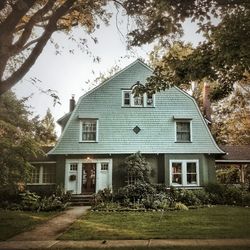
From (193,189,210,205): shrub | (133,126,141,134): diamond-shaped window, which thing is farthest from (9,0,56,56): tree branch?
(193,189,210,205): shrub

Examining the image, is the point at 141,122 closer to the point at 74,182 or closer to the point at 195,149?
the point at 195,149

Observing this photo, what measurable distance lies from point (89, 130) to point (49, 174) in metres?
4.65

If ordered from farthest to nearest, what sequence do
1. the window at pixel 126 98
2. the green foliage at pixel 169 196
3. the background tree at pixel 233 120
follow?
the background tree at pixel 233 120 → the window at pixel 126 98 → the green foliage at pixel 169 196

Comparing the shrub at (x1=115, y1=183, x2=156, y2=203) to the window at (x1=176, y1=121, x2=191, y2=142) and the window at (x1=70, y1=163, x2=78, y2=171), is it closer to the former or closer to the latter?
the window at (x1=70, y1=163, x2=78, y2=171)

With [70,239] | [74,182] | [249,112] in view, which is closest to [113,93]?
[74,182]

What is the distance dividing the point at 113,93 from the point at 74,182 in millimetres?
7106

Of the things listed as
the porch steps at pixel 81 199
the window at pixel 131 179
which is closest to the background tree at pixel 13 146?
the porch steps at pixel 81 199

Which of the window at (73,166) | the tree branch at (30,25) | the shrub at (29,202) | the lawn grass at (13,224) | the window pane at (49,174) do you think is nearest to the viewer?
the tree branch at (30,25)

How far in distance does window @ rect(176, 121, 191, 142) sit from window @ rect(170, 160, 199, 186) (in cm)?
164

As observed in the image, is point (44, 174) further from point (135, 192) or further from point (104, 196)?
point (135, 192)

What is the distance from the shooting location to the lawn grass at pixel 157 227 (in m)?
10.9

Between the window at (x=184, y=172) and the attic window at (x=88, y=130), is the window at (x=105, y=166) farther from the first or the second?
the window at (x=184, y=172)

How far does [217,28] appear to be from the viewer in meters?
9.12

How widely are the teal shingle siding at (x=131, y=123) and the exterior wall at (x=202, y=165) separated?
1.26 ft
